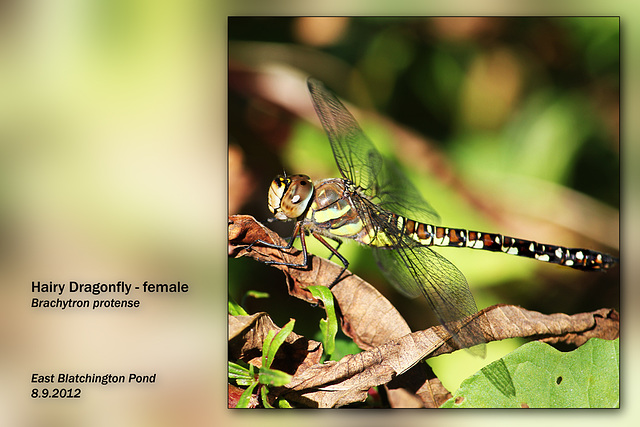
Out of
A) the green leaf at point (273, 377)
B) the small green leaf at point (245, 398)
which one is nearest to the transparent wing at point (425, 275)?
the green leaf at point (273, 377)

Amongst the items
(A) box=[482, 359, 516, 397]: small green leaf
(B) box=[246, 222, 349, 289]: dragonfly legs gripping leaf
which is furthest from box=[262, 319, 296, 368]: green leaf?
(A) box=[482, 359, 516, 397]: small green leaf

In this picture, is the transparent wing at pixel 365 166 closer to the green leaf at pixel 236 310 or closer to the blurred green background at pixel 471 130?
the blurred green background at pixel 471 130

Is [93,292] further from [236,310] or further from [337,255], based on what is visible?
[337,255]

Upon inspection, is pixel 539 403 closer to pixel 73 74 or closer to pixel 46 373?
pixel 46 373

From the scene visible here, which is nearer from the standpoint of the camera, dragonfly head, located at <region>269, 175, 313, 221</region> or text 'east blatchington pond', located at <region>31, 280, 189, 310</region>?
dragonfly head, located at <region>269, 175, 313, 221</region>

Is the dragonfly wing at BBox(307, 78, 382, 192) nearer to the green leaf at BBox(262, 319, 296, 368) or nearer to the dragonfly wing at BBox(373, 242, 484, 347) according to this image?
the dragonfly wing at BBox(373, 242, 484, 347)

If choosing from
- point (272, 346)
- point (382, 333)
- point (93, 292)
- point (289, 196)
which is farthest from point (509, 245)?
point (93, 292)
